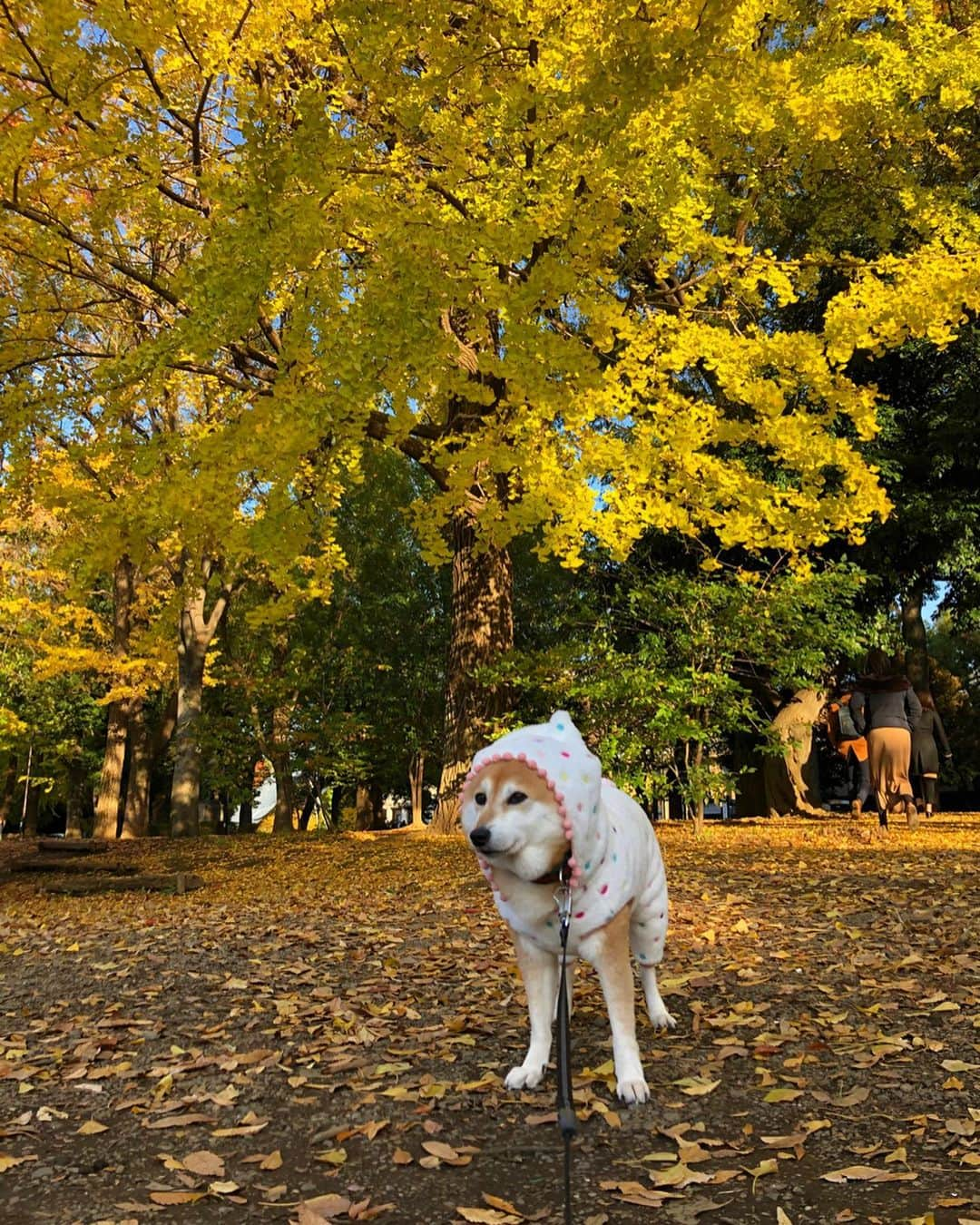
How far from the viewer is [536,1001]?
2.94 meters

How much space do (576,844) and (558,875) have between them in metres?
0.13

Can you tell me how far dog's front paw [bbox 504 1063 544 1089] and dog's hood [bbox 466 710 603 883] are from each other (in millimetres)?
871

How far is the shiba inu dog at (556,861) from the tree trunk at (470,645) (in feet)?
22.3

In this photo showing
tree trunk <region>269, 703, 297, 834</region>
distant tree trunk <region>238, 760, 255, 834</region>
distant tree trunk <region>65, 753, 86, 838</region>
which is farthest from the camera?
distant tree trunk <region>65, 753, 86, 838</region>

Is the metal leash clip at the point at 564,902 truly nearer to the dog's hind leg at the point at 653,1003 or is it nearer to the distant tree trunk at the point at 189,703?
Result: the dog's hind leg at the point at 653,1003

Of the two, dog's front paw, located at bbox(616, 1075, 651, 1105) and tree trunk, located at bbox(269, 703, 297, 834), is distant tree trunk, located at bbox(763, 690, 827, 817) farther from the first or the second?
dog's front paw, located at bbox(616, 1075, 651, 1105)

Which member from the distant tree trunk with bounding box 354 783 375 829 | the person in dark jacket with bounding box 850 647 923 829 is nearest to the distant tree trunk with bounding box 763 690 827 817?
the person in dark jacket with bounding box 850 647 923 829

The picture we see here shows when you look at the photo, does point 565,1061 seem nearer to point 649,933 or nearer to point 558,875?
point 558,875

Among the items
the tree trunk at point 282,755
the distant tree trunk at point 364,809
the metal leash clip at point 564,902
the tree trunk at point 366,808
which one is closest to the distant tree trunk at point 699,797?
the metal leash clip at point 564,902

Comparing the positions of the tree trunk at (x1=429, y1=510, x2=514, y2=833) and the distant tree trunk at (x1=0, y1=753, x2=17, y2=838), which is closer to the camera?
the tree trunk at (x1=429, y1=510, x2=514, y2=833)

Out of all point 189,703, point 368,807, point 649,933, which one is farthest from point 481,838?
point 368,807

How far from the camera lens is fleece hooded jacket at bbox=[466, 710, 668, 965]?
2506 millimetres

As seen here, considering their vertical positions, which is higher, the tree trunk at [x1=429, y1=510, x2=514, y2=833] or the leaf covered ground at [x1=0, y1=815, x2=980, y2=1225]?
the tree trunk at [x1=429, y1=510, x2=514, y2=833]

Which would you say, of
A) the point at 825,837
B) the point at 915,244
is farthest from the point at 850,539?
the point at 915,244
